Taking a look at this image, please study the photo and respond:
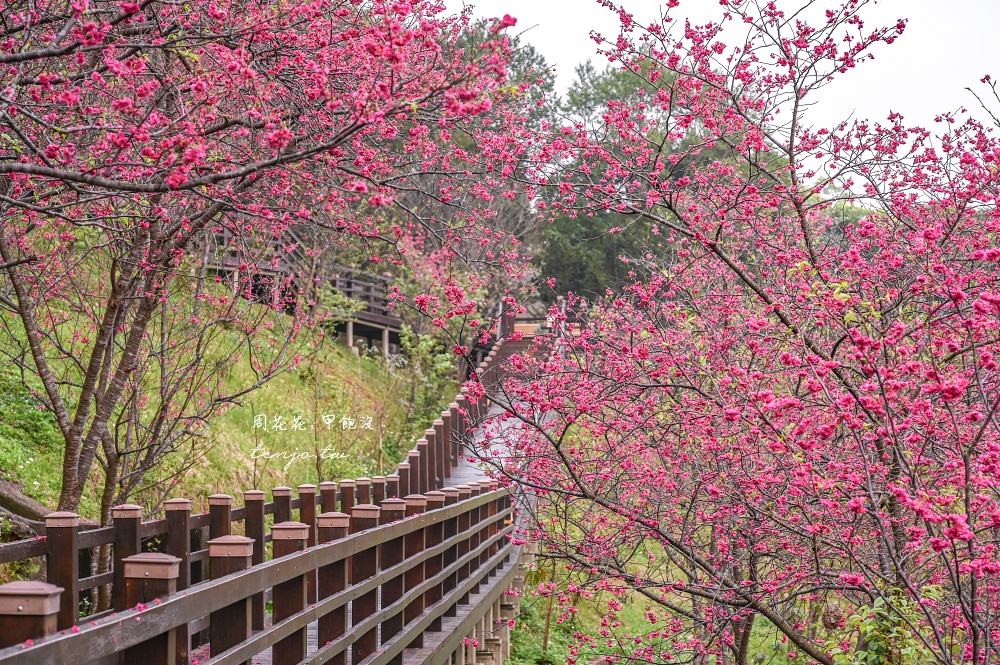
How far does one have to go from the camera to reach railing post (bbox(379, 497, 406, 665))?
19.2 ft

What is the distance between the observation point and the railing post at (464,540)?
8.28 m

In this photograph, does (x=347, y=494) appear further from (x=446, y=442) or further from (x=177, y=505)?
(x=446, y=442)

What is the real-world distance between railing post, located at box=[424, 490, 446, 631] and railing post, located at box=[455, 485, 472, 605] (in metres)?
0.72

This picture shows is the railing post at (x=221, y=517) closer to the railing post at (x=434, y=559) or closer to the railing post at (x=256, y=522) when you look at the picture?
the railing post at (x=256, y=522)

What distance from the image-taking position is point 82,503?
34.1ft

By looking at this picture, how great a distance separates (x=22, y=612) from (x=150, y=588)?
629 mm

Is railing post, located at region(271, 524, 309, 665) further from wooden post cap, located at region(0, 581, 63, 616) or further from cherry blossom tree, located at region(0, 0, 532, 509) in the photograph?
wooden post cap, located at region(0, 581, 63, 616)

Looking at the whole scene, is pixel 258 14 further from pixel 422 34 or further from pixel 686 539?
pixel 686 539

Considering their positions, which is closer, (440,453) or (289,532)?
(289,532)

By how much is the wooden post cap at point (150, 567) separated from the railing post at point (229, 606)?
587mm

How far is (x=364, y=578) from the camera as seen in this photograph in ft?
17.7

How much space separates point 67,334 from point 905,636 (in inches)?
430

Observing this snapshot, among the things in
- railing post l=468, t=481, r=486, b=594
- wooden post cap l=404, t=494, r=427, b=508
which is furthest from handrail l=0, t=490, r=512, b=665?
railing post l=468, t=481, r=486, b=594

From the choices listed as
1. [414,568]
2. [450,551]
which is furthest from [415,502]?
[450,551]
